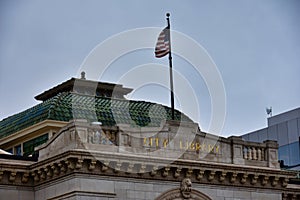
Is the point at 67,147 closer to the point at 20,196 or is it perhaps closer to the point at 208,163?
the point at 20,196

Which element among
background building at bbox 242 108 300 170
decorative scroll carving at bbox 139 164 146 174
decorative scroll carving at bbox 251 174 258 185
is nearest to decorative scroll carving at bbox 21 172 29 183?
decorative scroll carving at bbox 139 164 146 174

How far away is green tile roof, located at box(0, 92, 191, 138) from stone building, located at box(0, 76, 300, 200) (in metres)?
0.61

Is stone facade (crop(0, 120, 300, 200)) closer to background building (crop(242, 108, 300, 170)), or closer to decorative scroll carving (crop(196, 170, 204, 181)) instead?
decorative scroll carving (crop(196, 170, 204, 181))

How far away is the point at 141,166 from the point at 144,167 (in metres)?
0.13

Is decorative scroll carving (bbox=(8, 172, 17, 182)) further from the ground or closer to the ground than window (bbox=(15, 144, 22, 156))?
closer to the ground

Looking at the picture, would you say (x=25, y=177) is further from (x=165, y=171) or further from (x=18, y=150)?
(x=18, y=150)

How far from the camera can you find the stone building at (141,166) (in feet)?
116

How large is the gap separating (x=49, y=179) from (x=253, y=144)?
9.39m

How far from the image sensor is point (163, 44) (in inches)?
1614

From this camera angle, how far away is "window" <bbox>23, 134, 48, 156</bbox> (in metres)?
43.6

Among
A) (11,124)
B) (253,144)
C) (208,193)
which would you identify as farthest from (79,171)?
(11,124)

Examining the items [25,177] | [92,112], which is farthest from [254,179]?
[25,177]

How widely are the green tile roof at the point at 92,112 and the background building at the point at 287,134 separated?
114 feet

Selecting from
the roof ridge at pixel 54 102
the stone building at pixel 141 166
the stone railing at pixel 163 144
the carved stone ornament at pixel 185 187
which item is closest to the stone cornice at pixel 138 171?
the stone building at pixel 141 166
